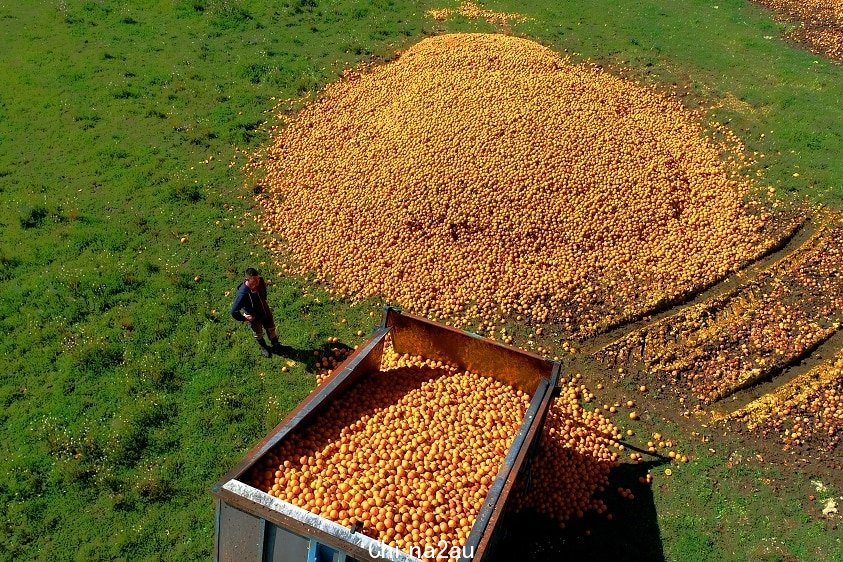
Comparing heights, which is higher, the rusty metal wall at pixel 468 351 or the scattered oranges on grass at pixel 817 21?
the scattered oranges on grass at pixel 817 21

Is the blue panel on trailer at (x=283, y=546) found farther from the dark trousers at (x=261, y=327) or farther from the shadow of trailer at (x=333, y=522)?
the dark trousers at (x=261, y=327)

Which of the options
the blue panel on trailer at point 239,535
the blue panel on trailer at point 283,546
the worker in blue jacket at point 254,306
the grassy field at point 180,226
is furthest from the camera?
the worker in blue jacket at point 254,306

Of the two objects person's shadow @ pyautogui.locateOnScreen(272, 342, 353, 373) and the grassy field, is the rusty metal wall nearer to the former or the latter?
person's shadow @ pyautogui.locateOnScreen(272, 342, 353, 373)

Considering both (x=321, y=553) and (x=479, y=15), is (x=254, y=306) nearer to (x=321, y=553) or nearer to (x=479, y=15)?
(x=321, y=553)

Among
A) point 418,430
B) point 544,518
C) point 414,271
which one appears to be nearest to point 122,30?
point 414,271

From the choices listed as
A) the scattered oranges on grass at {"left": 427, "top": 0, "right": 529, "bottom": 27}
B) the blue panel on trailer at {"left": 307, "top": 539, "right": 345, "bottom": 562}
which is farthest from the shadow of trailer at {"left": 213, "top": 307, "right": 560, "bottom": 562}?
the scattered oranges on grass at {"left": 427, "top": 0, "right": 529, "bottom": 27}

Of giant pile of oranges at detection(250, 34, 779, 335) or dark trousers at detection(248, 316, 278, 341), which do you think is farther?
giant pile of oranges at detection(250, 34, 779, 335)

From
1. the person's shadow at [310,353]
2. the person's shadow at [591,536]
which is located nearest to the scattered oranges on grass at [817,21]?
the person's shadow at [591,536]
